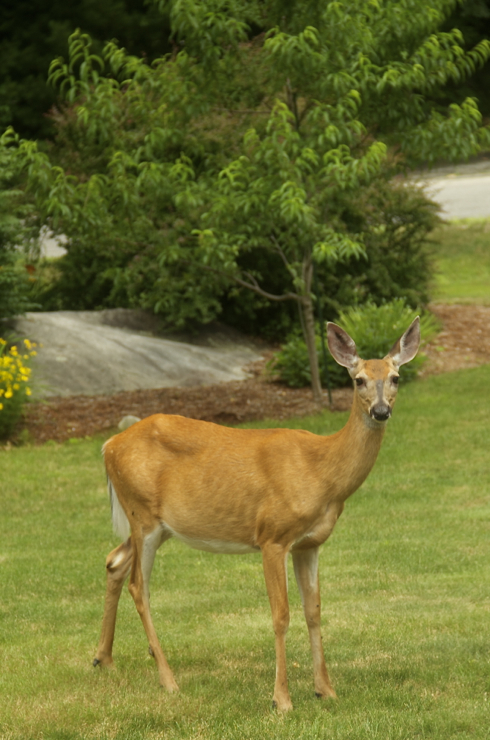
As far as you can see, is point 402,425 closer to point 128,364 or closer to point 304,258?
point 304,258

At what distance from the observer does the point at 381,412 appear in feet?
15.5

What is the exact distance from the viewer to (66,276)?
68.3ft

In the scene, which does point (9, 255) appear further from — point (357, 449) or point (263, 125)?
point (357, 449)

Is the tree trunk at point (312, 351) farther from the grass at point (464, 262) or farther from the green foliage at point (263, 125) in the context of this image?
the grass at point (464, 262)

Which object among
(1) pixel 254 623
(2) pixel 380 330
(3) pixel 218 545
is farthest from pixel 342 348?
(2) pixel 380 330

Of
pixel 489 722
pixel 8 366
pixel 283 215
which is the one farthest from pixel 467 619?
pixel 8 366

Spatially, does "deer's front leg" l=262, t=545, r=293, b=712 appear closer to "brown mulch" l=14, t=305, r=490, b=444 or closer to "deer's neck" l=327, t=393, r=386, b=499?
"deer's neck" l=327, t=393, r=386, b=499

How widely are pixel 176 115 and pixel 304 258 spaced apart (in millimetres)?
2695

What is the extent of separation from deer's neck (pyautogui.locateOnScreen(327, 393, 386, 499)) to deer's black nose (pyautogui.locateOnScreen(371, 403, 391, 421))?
0.21 metres

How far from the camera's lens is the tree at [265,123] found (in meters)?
12.3

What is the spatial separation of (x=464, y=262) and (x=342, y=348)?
21.5m

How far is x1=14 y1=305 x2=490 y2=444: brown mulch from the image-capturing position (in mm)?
13664

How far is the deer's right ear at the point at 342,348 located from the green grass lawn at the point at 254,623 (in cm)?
175

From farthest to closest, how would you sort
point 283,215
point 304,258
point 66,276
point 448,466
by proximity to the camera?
point 66,276
point 304,258
point 283,215
point 448,466
